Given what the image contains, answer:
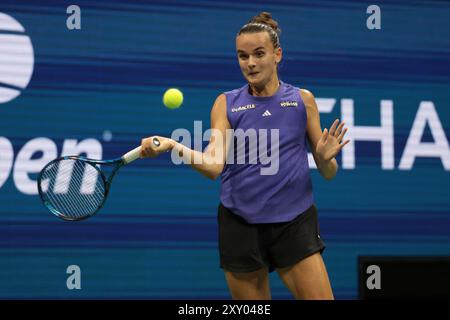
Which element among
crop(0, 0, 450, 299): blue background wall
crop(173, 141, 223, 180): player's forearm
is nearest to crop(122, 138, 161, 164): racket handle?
crop(173, 141, 223, 180): player's forearm

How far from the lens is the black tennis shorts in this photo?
386 centimetres

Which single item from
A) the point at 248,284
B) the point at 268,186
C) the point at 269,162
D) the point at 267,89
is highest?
the point at 267,89

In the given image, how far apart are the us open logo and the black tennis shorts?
7.59 ft

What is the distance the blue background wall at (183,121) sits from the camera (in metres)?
5.61

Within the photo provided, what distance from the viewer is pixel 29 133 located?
18.3ft

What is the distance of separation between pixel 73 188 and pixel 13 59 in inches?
71.0

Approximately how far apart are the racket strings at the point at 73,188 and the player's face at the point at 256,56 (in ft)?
3.04

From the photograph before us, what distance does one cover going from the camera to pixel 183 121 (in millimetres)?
5805

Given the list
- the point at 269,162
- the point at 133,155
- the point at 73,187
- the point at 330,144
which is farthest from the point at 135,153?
the point at 330,144

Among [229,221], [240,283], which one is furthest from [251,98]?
[240,283]

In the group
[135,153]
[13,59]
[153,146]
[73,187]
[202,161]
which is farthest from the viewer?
[13,59]

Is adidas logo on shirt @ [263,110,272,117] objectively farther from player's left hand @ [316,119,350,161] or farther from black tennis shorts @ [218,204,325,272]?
black tennis shorts @ [218,204,325,272]

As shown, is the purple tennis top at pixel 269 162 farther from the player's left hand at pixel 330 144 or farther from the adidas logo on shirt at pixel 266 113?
the player's left hand at pixel 330 144

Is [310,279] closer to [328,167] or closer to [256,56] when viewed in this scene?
[328,167]
